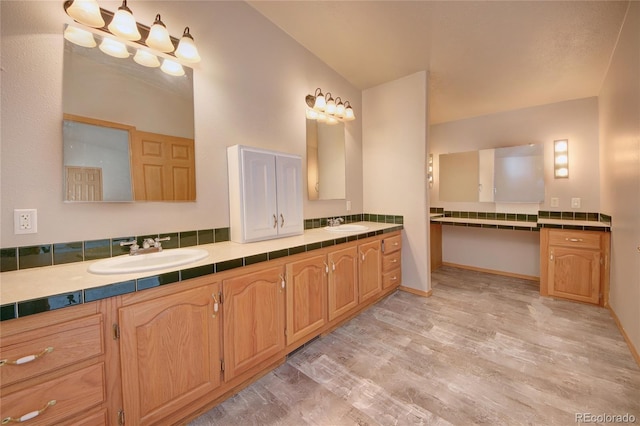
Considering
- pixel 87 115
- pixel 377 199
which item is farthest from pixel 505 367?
pixel 87 115

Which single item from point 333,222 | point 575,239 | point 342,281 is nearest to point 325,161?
point 333,222

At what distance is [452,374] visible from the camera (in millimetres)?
1668

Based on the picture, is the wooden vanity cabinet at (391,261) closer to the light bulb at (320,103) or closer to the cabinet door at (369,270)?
the cabinet door at (369,270)

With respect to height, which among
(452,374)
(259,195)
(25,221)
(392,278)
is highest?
(259,195)

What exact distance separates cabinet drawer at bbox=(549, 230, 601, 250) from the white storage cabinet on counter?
9.50 feet

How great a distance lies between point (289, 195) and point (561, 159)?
143 inches

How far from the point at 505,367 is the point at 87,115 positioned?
118 inches

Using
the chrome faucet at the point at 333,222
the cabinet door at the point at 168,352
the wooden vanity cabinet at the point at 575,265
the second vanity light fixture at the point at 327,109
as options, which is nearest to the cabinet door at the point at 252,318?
the cabinet door at the point at 168,352

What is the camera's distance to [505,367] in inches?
68.1

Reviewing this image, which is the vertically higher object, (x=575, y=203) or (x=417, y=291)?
(x=575, y=203)

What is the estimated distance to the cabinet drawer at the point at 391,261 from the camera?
2.75m

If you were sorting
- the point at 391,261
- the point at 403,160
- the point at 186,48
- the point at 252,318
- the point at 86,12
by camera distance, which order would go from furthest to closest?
the point at 403,160 < the point at 391,261 < the point at 186,48 < the point at 252,318 < the point at 86,12

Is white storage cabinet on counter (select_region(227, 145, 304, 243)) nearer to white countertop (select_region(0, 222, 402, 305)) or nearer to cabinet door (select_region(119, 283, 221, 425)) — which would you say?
white countertop (select_region(0, 222, 402, 305))

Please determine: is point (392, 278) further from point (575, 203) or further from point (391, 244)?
point (575, 203)
